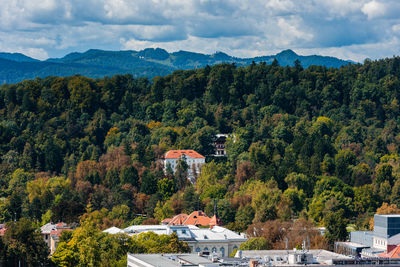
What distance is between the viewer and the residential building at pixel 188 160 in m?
136

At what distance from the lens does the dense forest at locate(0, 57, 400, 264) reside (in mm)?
117750

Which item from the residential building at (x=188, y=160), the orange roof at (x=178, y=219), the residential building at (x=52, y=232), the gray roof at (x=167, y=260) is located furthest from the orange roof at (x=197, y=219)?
the gray roof at (x=167, y=260)

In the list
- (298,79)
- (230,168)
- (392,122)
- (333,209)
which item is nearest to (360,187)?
(333,209)

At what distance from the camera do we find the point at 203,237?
100000mm

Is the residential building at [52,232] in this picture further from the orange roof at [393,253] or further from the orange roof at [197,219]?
the orange roof at [393,253]

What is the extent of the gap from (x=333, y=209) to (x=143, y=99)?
2380 inches

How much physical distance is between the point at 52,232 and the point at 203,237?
66.0 ft

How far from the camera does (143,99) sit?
165 meters

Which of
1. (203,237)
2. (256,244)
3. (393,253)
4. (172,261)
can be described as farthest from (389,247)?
(172,261)

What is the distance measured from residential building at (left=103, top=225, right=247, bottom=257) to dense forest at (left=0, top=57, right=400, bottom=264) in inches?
137

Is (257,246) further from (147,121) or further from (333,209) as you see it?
(147,121)

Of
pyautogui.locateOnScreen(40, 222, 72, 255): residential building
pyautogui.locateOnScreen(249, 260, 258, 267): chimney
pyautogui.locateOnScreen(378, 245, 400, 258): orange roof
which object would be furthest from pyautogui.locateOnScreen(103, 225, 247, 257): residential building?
pyautogui.locateOnScreen(249, 260, 258, 267): chimney

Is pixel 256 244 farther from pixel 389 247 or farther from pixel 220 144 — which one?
pixel 220 144

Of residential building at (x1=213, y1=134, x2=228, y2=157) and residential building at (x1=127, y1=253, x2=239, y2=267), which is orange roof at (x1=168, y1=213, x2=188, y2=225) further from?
residential building at (x1=127, y1=253, x2=239, y2=267)
